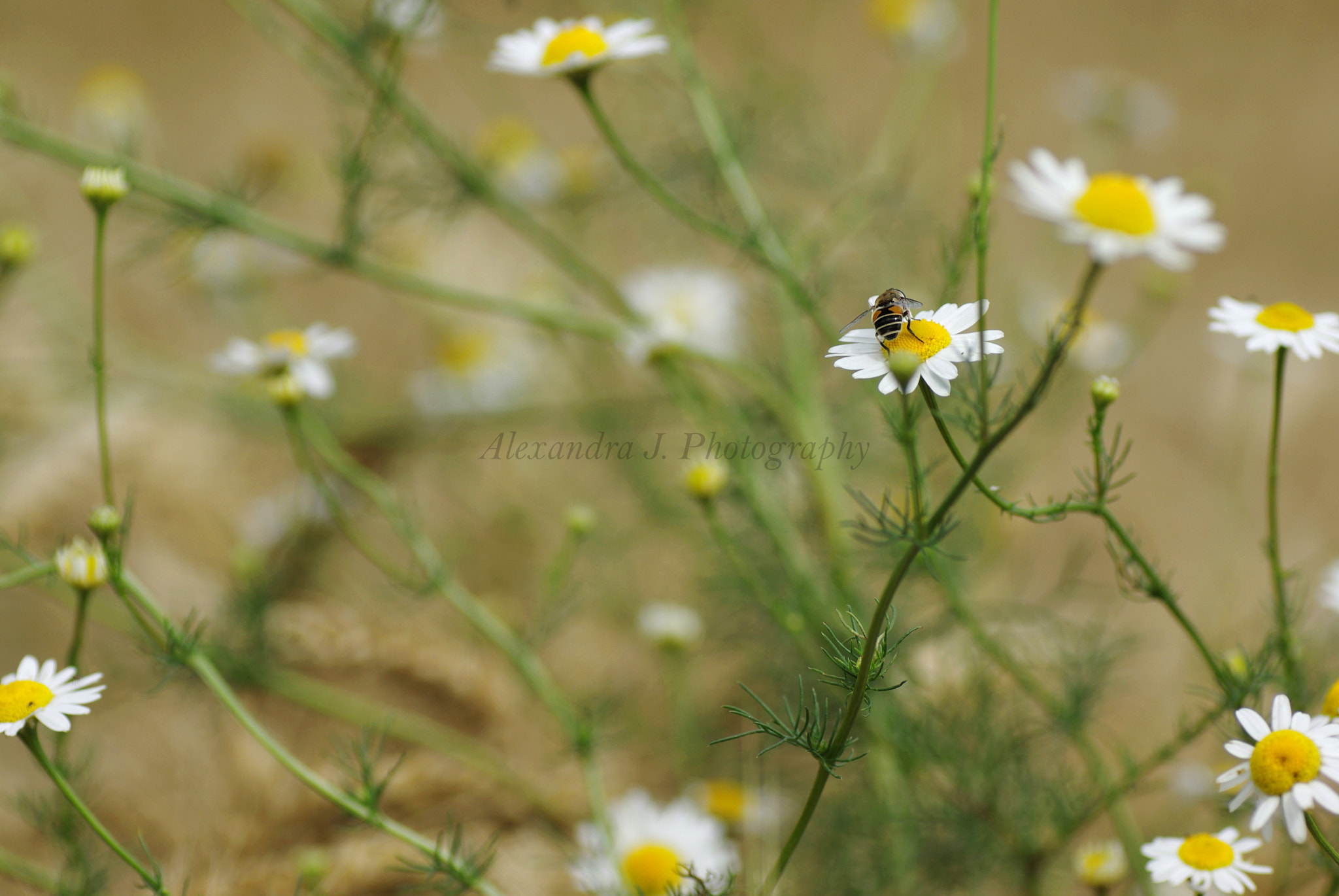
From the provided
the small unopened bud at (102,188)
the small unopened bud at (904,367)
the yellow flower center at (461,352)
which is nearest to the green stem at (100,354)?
the small unopened bud at (102,188)

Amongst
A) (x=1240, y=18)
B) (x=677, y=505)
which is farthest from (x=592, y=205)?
(x=1240, y=18)

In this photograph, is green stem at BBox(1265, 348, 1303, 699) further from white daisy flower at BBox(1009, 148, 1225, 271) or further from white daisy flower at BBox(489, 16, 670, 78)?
white daisy flower at BBox(489, 16, 670, 78)

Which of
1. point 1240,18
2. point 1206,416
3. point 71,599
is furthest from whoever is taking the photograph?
point 1240,18

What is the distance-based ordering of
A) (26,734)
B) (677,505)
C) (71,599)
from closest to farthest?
(26,734)
(71,599)
(677,505)

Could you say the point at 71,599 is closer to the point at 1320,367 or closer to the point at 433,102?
the point at 433,102

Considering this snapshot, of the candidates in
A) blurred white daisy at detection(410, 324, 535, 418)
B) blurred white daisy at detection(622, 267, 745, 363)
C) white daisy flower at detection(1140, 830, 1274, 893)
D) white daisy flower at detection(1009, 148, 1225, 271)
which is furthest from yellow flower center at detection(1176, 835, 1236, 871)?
blurred white daisy at detection(410, 324, 535, 418)

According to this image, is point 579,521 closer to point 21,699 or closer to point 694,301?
point 21,699

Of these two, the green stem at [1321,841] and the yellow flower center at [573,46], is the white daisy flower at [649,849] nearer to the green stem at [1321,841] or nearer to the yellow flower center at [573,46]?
the green stem at [1321,841]
